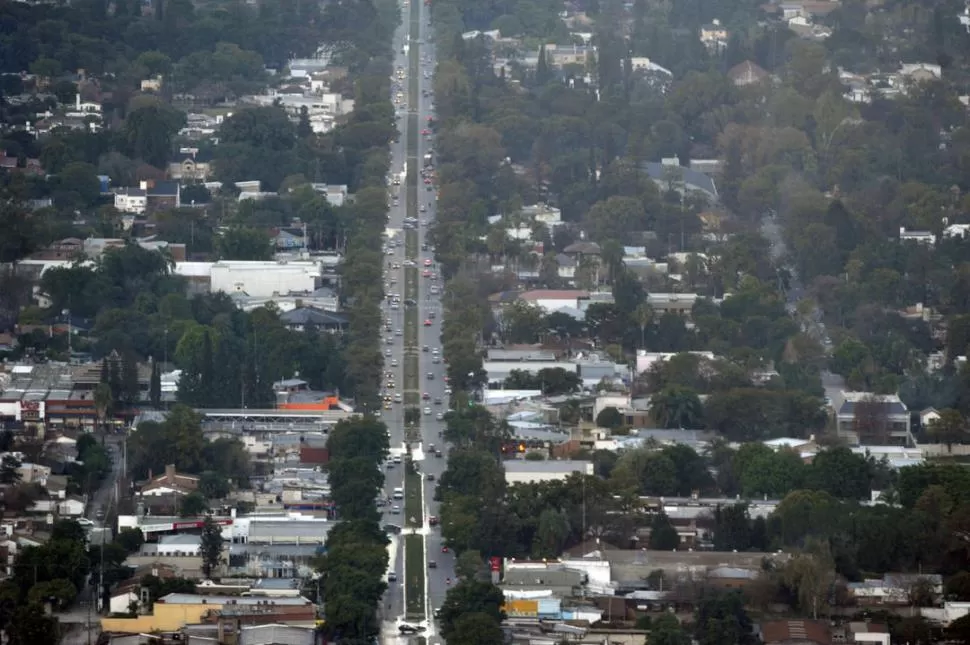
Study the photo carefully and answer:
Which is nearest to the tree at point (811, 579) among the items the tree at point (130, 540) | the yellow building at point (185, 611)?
the yellow building at point (185, 611)

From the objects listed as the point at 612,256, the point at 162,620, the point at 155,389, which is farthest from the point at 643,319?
the point at 162,620

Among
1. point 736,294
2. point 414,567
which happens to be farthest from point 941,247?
point 414,567

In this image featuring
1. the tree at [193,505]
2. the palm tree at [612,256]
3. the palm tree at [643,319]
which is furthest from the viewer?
the palm tree at [612,256]

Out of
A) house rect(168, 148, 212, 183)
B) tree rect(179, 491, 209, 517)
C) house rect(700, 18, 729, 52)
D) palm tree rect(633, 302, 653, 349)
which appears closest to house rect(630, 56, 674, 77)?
house rect(700, 18, 729, 52)

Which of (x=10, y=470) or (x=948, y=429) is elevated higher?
(x=948, y=429)

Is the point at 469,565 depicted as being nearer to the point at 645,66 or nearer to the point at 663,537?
the point at 663,537

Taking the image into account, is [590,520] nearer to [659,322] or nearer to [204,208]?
[659,322]

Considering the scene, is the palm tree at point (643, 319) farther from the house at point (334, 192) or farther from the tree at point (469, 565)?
the tree at point (469, 565)
